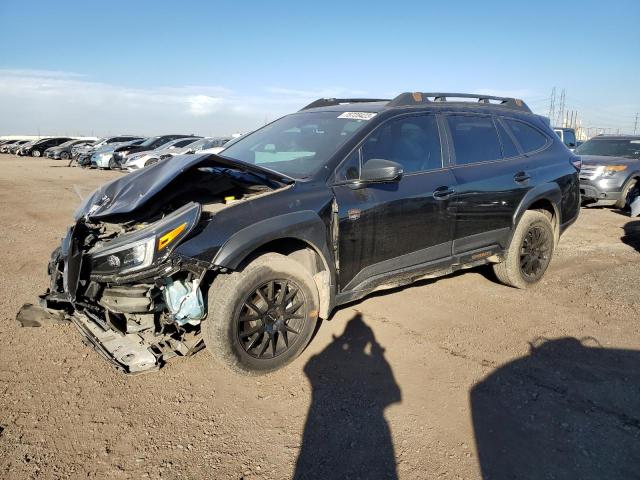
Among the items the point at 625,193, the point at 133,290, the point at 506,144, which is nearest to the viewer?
the point at 133,290

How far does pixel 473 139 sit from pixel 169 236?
10.0 ft

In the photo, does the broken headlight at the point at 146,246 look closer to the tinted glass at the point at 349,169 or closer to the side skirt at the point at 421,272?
the tinted glass at the point at 349,169

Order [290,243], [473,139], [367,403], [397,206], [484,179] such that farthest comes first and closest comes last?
[473,139]
[484,179]
[397,206]
[290,243]
[367,403]

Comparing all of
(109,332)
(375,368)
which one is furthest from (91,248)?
(375,368)

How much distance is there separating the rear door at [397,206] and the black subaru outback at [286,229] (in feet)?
0.04

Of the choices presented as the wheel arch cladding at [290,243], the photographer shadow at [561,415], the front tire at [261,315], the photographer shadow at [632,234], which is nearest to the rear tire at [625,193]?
the photographer shadow at [632,234]

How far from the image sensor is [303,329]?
10.6 ft

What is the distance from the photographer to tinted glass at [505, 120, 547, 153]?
4.78m

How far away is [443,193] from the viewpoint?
387 centimetres

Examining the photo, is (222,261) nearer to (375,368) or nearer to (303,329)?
(303,329)

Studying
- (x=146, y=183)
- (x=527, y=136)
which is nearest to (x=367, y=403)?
(x=146, y=183)

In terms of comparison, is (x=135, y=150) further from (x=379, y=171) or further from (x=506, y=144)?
(x=379, y=171)

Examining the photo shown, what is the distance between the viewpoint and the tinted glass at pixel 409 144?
364cm

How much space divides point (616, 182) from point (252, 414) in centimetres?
1036
